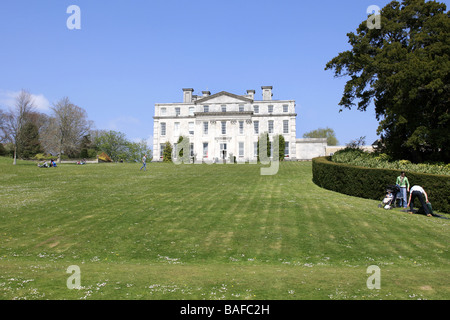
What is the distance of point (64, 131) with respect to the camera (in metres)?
69.5

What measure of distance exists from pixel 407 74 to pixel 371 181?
9.52 metres

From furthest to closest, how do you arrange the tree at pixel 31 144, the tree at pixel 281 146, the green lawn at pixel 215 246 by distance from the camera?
1. the tree at pixel 31 144
2. the tree at pixel 281 146
3. the green lawn at pixel 215 246

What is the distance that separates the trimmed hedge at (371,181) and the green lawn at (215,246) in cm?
160

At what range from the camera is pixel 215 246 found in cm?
1335

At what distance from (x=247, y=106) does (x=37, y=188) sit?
52356mm

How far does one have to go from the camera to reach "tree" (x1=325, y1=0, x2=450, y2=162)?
86.9 feet

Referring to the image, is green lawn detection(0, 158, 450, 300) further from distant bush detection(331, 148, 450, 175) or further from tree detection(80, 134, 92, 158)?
tree detection(80, 134, 92, 158)

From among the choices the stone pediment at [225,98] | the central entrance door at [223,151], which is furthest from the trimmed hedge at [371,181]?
the stone pediment at [225,98]

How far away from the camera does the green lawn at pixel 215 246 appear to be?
810 cm

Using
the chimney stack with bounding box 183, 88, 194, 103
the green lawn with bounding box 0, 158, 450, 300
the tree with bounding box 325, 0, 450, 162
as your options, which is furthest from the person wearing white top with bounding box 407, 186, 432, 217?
the chimney stack with bounding box 183, 88, 194, 103

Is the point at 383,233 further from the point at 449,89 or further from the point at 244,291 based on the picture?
the point at 449,89

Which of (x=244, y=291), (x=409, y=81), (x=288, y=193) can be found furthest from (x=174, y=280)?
(x=409, y=81)

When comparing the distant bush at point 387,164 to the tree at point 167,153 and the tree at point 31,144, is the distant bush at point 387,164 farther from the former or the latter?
the tree at point 31,144

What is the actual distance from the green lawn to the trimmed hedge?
1.60 meters
